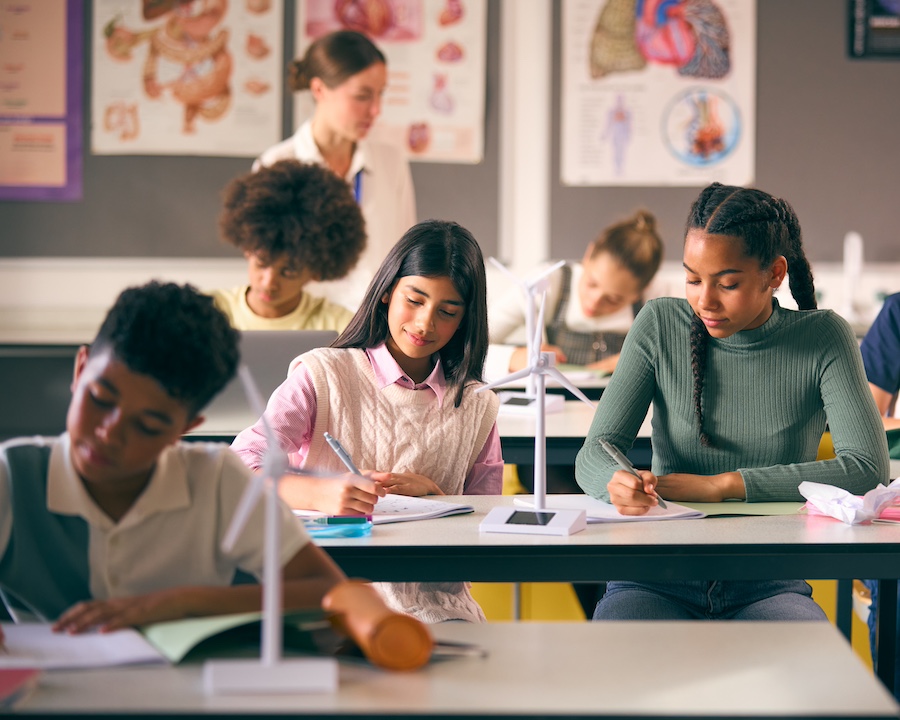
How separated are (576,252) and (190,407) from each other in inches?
158

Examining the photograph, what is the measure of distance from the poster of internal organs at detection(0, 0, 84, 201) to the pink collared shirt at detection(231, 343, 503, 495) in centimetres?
326

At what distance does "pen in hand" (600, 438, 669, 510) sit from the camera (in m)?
1.82

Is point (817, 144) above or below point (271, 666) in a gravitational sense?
above

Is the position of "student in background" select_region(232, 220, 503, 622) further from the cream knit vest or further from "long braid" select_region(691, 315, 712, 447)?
"long braid" select_region(691, 315, 712, 447)

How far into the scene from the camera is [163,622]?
115 cm

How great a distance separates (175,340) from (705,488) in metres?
1.01

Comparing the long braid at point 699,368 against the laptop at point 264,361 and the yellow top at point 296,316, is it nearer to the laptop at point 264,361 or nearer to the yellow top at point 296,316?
the laptop at point 264,361

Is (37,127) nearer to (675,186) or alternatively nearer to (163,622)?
(675,186)

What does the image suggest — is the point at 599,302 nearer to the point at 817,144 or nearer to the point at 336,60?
the point at 336,60

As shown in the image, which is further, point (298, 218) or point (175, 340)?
point (298, 218)

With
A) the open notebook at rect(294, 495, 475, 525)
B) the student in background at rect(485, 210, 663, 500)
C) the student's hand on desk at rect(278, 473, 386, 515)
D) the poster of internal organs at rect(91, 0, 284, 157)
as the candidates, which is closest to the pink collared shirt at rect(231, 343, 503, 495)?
the student's hand on desk at rect(278, 473, 386, 515)

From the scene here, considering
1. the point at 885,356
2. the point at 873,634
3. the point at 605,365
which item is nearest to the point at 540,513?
the point at 873,634

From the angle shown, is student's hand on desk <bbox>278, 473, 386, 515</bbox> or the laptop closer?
student's hand on desk <bbox>278, 473, 386, 515</bbox>

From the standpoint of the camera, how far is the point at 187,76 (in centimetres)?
497
